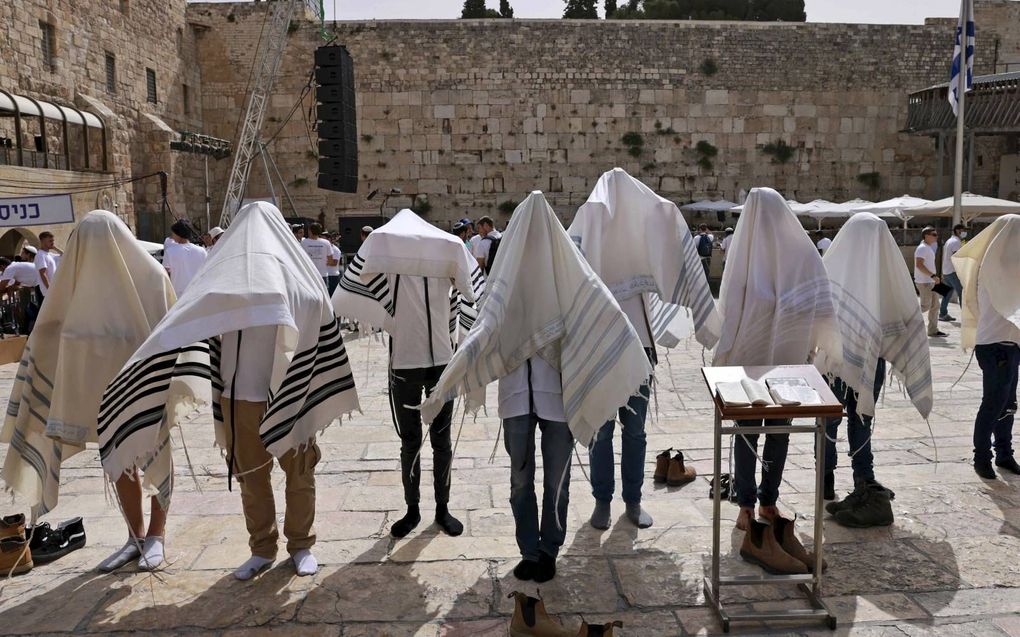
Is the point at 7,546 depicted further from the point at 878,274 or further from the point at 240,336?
the point at 878,274

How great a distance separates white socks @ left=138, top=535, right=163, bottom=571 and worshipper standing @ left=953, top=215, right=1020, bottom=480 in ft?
15.1

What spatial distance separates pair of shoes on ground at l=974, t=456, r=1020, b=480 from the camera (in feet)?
15.4

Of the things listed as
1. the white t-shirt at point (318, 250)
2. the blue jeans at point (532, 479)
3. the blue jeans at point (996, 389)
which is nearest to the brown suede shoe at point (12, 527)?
the blue jeans at point (532, 479)

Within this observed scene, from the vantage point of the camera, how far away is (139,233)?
18.8 m

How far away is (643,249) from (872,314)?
119 cm

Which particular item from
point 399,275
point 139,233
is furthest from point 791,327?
point 139,233

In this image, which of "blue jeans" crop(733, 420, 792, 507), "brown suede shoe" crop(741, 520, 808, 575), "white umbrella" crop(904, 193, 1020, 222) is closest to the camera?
"brown suede shoe" crop(741, 520, 808, 575)

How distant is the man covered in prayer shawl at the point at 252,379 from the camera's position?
3059mm

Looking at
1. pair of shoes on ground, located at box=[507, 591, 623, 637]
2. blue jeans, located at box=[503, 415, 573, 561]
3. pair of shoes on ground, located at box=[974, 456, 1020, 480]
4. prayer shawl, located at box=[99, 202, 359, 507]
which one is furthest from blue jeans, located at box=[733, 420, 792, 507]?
prayer shawl, located at box=[99, 202, 359, 507]

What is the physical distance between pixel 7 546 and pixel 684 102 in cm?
2047

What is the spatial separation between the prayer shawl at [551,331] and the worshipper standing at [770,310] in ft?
2.64

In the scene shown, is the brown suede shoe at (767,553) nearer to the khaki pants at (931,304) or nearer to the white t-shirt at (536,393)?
the white t-shirt at (536,393)

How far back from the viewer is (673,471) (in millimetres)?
4715

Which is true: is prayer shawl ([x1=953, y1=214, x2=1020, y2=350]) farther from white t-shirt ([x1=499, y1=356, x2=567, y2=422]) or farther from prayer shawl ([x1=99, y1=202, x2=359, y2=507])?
prayer shawl ([x1=99, y1=202, x2=359, y2=507])
